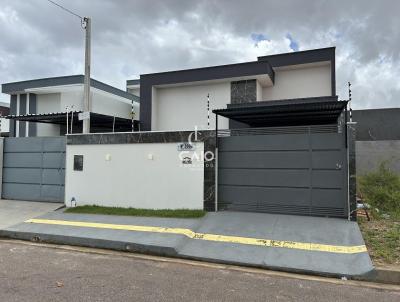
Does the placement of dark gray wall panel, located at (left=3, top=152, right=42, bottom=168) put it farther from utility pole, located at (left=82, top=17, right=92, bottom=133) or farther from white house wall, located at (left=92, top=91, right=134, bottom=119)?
white house wall, located at (left=92, top=91, right=134, bottom=119)

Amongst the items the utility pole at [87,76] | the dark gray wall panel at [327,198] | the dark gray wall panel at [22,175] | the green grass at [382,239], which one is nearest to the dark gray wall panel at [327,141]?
the dark gray wall panel at [327,198]

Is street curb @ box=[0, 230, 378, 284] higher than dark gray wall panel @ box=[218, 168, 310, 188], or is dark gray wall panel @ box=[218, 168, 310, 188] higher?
dark gray wall panel @ box=[218, 168, 310, 188]

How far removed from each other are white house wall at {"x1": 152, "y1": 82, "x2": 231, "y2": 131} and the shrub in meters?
5.74

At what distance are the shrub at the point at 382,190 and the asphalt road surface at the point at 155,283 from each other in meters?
5.05

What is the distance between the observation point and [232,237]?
7.36 metres

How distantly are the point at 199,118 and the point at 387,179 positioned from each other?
7624 mm

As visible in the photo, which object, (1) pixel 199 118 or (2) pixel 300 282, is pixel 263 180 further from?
(1) pixel 199 118

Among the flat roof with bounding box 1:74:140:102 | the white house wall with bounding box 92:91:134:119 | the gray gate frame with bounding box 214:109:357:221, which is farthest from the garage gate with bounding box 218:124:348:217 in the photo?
the flat roof with bounding box 1:74:140:102

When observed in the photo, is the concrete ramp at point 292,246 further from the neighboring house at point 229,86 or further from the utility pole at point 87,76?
the neighboring house at point 229,86

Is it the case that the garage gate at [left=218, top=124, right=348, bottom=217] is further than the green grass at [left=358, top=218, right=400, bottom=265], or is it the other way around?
the garage gate at [left=218, top=124, right=348, bottom=217]

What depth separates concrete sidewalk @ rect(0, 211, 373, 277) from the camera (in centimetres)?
606

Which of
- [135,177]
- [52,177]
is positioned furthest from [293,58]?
[52,177]

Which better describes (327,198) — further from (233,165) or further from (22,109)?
(22,109)

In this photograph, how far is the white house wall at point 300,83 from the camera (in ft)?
47.4
